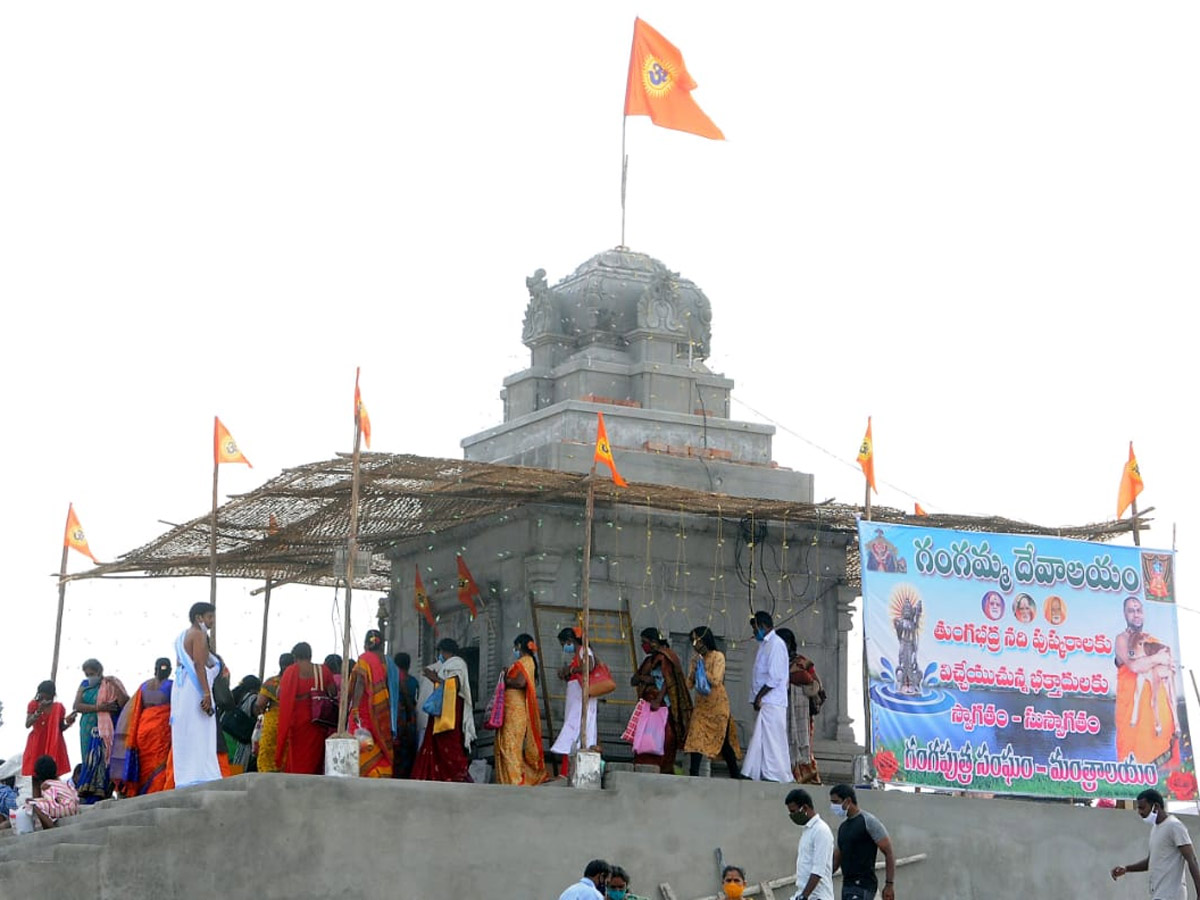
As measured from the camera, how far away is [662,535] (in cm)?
2020

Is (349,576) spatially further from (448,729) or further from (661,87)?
(661,87)

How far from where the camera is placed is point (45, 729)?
18453mm

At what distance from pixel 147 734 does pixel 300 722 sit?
1.53 meters

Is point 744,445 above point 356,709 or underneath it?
above

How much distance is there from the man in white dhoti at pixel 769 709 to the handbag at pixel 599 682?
1.34 m

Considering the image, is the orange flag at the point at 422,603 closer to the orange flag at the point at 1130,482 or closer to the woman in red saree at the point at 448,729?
the woman in red saree at the point at 448,729

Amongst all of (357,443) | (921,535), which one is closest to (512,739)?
(357,443)

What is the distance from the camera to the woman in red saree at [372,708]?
57.1ft

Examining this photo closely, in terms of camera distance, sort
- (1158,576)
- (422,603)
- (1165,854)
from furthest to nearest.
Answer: (422,603)
(1158,576)
(1165,854)

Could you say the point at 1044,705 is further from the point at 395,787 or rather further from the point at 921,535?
the point at 395,787

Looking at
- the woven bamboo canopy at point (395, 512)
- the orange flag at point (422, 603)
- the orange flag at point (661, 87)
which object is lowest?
the orange flag at point (422, 603)

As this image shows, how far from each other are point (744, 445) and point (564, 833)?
5.98 m

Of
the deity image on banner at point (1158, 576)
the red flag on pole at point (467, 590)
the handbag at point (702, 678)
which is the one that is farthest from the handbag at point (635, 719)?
the deity image on banner at point (1158, 576)

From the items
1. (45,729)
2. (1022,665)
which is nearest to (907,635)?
(1022,665)
